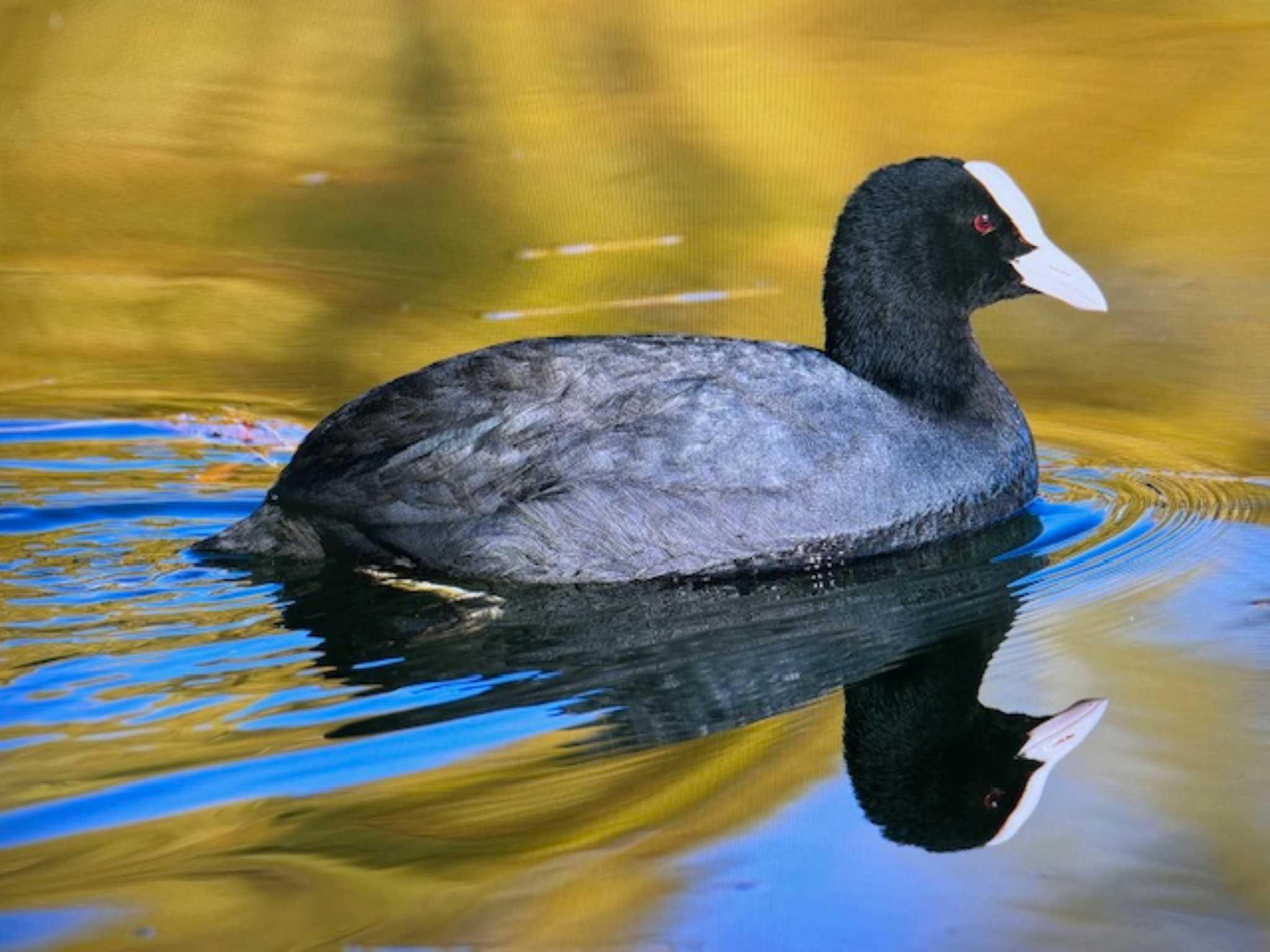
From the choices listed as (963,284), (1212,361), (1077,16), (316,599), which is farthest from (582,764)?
(1077,16)

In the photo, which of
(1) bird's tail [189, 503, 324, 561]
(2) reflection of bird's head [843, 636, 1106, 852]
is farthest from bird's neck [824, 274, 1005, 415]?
(1) bird's tail [189, 503, 324, 561]

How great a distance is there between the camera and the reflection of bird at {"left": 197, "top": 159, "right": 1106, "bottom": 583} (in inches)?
223

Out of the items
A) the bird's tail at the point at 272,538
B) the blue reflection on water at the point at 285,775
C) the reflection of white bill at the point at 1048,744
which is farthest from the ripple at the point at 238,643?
the reflection of white bill at the point at 1048,744

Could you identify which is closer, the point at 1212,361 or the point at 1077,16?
the point at 1212,361

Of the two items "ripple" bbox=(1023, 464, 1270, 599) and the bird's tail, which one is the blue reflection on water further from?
"ripple" bbox=(1023, 464, 1270, 599)

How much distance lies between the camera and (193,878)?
372 centimetres

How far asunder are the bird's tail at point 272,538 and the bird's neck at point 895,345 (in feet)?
5.61

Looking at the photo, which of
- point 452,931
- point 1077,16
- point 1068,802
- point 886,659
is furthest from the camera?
point 1077,16

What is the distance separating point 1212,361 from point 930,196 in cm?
182

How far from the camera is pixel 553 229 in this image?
9.25m

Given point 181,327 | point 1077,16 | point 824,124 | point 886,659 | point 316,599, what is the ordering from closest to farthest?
point 886,659, point 316,599, point 181,327, point 824,124, point 1077,16

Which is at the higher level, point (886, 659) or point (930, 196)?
point (930, 196)

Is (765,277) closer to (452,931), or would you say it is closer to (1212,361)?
(1212,361)

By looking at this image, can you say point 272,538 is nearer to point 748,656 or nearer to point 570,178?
point 748,656
